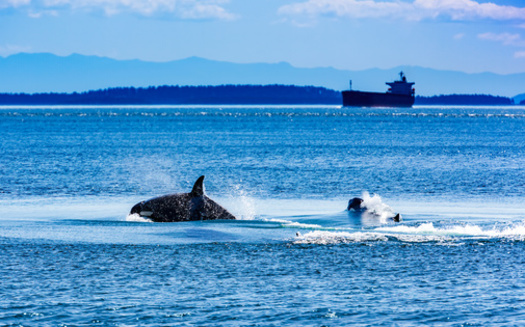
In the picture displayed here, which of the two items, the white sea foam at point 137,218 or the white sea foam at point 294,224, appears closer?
the white sea foam at point 294,224

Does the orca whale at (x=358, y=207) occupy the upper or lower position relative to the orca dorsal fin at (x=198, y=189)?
lower

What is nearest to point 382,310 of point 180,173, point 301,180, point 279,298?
point 279,298

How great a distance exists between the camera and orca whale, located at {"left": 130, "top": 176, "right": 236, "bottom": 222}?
27.4 meters

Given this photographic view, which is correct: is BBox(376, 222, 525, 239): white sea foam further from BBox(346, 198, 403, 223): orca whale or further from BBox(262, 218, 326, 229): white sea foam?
BBox(346, 198, 403, 223): orca whale

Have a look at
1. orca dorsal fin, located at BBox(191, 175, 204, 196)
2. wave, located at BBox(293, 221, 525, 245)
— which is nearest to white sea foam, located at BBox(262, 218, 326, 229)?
wave, located at BBox(293, 221, 525, 245)

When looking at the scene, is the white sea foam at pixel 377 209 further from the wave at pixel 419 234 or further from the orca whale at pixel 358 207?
the wave at pixel 419 234

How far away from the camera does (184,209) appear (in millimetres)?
27438

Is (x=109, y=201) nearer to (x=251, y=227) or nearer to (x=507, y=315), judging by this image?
(x=251, y=227)

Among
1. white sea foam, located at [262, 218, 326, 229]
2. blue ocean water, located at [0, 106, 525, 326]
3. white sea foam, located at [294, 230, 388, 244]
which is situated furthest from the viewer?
white sea foam, located at [262, 218, 326, 229]

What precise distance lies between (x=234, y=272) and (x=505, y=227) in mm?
10919

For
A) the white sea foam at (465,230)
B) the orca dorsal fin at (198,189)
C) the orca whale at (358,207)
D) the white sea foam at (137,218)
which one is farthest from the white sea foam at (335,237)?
the white sea foam at (137,218)

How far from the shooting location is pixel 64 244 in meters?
22.9

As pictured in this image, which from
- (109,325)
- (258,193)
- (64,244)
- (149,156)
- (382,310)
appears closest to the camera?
(109,325)

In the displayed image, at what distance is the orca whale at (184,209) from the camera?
2736 centimetres
